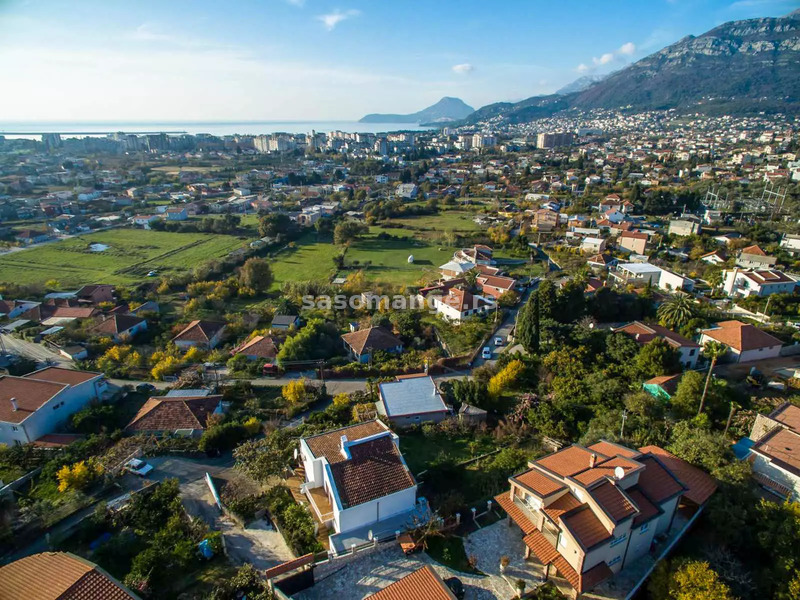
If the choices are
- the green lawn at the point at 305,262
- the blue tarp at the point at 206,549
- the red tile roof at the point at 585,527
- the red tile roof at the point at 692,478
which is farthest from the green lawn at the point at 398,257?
the red tile roof at the point at 585,527

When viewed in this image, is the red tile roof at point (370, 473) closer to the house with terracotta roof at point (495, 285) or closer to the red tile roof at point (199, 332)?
the red tile roof at point (199, 332)

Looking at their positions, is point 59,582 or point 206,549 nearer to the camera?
point 59,582

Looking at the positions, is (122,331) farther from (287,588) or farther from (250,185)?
(250,185)

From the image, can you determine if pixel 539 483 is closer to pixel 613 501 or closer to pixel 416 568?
pixel 613 501

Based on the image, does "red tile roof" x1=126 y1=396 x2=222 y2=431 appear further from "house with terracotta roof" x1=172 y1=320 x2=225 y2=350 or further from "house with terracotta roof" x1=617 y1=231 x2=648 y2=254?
"house with terracotta roof" x1=617 y1=231 x2=648 y2=254

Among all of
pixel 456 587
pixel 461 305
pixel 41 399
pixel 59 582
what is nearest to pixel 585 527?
pixel 456 587

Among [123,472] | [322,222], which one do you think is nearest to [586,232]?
[322,222]
